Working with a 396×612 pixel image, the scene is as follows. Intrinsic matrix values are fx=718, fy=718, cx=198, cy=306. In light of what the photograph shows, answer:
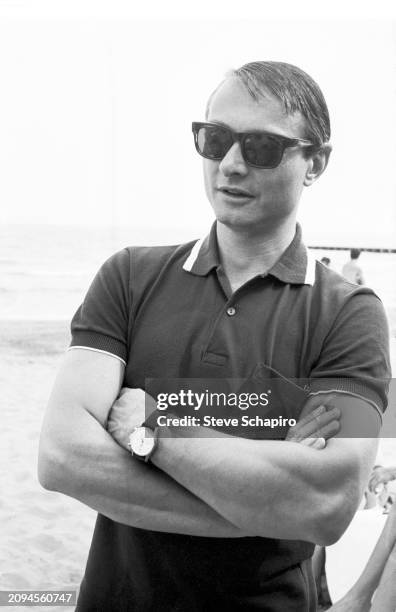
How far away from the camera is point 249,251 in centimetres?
132

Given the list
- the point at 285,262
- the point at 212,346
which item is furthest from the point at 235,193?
the point at 212,346

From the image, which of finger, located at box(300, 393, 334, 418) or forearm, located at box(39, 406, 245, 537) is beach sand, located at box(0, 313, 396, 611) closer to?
forearm, located at box(39, 406, 245, 537)

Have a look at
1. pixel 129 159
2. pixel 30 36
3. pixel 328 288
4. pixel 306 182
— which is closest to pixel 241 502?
pixel 328 288

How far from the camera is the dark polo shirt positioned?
1240 millimetres

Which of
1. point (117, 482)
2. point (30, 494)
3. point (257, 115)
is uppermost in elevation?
point (257, 115)

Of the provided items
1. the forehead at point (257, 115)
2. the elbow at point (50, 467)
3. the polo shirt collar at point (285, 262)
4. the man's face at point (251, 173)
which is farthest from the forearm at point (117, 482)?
the forehead at point (257, 115)

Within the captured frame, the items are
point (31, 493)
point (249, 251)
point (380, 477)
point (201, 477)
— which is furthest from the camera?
point (31, 493)

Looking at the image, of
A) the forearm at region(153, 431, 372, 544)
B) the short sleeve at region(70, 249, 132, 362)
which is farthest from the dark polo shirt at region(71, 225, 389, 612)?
the forearm at region(153, 431, 372, 544)

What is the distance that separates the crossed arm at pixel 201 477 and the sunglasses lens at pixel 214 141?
44 centimetres

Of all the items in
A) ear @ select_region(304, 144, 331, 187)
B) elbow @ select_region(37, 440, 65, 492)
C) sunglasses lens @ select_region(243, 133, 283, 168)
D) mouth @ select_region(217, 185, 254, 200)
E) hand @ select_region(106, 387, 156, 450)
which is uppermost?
sunglasses lens @ select_region(243, 133, 283, 168)

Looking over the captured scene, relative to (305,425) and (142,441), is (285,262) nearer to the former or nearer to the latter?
(305,425)

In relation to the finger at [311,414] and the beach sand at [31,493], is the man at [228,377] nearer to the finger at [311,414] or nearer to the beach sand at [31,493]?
the finger at [311,414]

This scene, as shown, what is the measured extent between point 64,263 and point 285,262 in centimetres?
48

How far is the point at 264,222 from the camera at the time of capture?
131 centimetres
